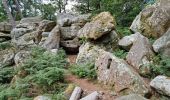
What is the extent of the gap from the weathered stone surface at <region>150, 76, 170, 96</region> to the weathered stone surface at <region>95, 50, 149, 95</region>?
0.94 ft

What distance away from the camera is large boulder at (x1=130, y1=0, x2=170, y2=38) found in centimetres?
1157

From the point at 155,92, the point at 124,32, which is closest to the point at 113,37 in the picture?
the point at 124,32

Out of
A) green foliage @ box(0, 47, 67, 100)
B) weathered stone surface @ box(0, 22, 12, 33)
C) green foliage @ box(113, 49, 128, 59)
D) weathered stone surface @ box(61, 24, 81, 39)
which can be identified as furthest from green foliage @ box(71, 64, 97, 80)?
weathered stone surface @ box(0, 22, 12, 33)

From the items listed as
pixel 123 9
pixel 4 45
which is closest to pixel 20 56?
pixel 4 45

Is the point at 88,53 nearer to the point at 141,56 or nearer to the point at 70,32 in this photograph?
the point at 141,56

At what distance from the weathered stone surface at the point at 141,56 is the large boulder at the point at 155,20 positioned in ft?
5.20

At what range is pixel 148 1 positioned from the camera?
16.3m

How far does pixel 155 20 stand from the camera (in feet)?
38.9

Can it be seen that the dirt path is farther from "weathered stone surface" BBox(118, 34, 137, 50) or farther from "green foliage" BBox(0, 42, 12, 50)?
"green foliage" BBox(0, 42, 12, 50)

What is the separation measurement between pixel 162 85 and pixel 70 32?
8611 mm

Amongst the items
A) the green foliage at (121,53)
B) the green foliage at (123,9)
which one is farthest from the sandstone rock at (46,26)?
the green foliage at (121,53)

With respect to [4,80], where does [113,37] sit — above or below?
above

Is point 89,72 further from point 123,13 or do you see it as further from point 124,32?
point 123,13

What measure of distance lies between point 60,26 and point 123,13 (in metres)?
3.83
